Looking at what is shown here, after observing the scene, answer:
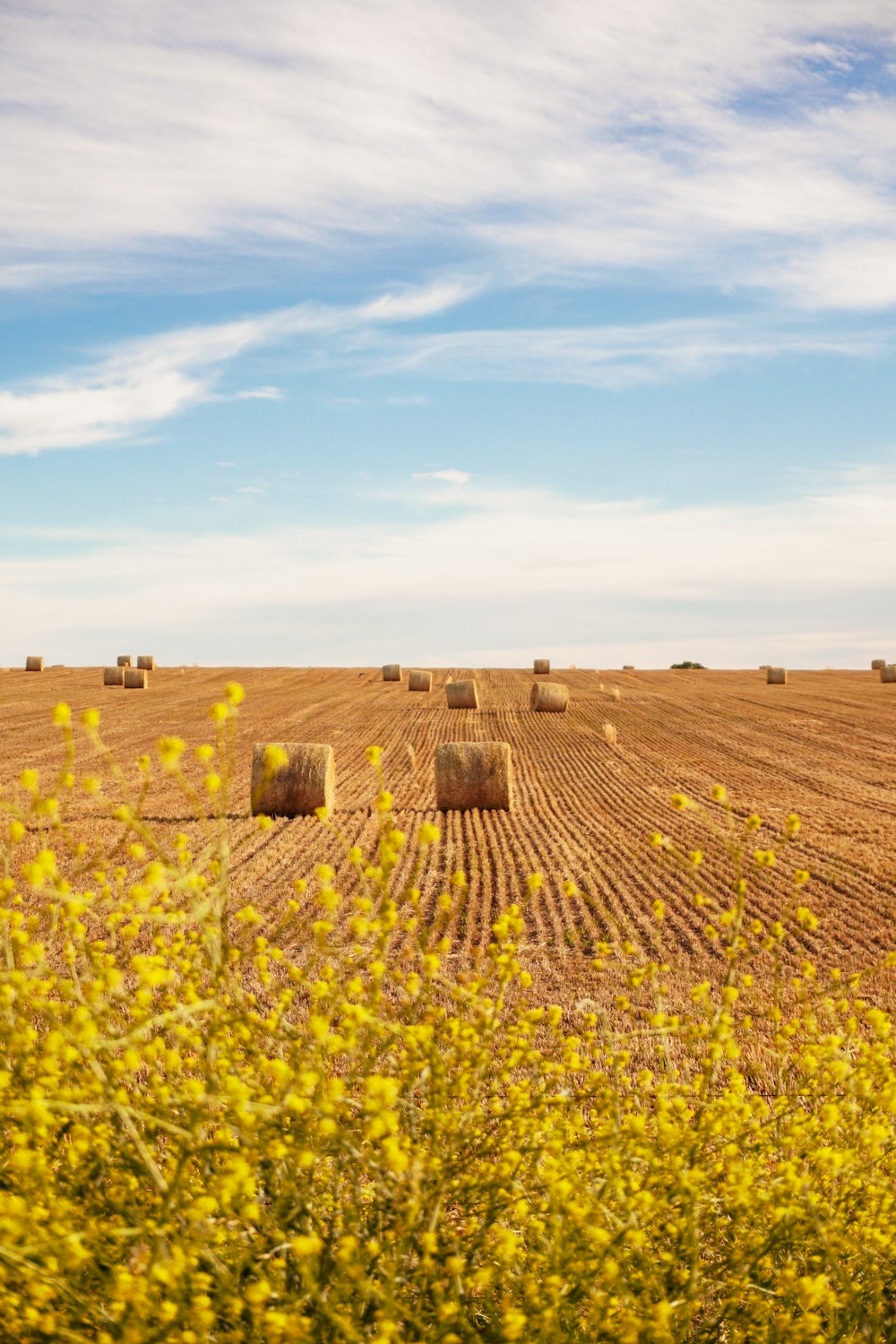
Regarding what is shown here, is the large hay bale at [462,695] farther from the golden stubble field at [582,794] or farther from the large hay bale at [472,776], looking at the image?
the large hay bale at [472,776]

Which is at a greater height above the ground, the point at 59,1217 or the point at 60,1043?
the point at 60,1043

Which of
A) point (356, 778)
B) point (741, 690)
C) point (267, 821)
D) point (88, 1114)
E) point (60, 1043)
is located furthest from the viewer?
point (741, 690)

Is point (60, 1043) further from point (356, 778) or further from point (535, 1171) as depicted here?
point (356, 778)

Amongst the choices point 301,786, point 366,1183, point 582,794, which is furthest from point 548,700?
point 366,1183

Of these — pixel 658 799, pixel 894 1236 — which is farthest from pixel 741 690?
pixel 894 1236

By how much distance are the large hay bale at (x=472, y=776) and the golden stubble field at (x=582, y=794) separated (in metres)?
0.39

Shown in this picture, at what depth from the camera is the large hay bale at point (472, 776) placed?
833 inches

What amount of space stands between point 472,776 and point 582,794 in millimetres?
3155

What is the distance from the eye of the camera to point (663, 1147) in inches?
180

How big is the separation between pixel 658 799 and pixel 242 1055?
18.3 meters

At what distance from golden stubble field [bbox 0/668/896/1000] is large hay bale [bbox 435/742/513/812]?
39cm

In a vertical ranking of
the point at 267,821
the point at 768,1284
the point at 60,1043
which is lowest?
the point at 768,1284

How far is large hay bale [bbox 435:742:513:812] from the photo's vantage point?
2116 cm

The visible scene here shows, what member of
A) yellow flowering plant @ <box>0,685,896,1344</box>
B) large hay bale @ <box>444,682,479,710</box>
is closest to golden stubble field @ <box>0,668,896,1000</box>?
large hay bale @ <box>444,682,479,710</box>
